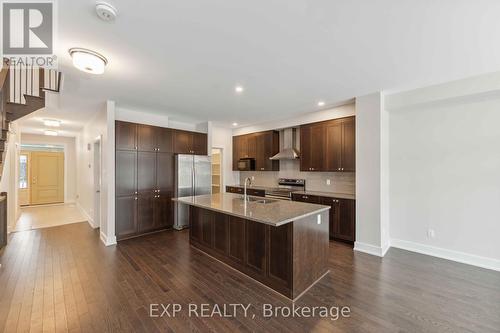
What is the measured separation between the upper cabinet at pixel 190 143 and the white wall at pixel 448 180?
4336 millimetres

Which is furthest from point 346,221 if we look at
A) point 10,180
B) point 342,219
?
point 10,180

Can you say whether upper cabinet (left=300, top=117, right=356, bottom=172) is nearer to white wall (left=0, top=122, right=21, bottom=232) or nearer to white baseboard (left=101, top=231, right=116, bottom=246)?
white baseboard (left=101, top=231, right=116, bottom=246)

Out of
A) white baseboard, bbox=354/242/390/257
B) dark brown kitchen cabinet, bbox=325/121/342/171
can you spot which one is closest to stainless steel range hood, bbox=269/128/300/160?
dark brown kitchen cabinet, bbox=325/121/342/171

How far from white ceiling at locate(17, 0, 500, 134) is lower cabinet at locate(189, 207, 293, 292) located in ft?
6.46

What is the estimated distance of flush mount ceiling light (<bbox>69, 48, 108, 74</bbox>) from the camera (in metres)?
2.29

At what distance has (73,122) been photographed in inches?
239

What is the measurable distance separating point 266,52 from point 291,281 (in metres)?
2.54

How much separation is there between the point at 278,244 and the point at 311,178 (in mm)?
3071

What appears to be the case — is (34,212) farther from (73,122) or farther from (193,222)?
(193,222)

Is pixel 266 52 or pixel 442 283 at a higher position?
pixel 266 52

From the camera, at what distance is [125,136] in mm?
4406

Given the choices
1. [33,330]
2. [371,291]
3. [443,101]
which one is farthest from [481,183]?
[33,330]

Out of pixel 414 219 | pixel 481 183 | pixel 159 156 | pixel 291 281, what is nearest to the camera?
pixel 291 281

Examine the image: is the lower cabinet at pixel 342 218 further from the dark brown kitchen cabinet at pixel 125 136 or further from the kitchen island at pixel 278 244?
the dark brown kitchen cabinet at pixel 125 136
